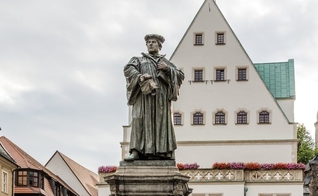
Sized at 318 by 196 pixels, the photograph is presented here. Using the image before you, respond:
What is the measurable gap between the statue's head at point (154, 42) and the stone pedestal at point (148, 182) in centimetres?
173

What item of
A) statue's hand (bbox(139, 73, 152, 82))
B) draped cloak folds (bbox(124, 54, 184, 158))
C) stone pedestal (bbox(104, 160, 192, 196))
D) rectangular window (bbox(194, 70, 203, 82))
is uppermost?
rectangular window (bbox(194, 70, 203, 82))

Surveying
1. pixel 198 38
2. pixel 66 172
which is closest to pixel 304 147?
pixel 66 172

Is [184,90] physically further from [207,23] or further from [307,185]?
[307,185]

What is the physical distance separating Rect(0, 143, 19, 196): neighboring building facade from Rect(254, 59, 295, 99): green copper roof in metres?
16.6

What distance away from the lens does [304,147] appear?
2574 inches

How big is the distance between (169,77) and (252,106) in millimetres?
31231

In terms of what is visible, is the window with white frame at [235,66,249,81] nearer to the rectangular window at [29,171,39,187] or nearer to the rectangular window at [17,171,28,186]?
the rectangular window at [29,171,39,187]

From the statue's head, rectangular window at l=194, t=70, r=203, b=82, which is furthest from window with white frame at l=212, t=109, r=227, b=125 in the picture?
the statue's head

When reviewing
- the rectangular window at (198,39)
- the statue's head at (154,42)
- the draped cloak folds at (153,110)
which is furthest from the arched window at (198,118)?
the draped cloak folds at (153,110)

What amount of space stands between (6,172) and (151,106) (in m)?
33.7

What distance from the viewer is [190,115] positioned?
4091cm

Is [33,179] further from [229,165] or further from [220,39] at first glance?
[220,39]

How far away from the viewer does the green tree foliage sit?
209 ft

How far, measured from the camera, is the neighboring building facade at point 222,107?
40.0 metres
